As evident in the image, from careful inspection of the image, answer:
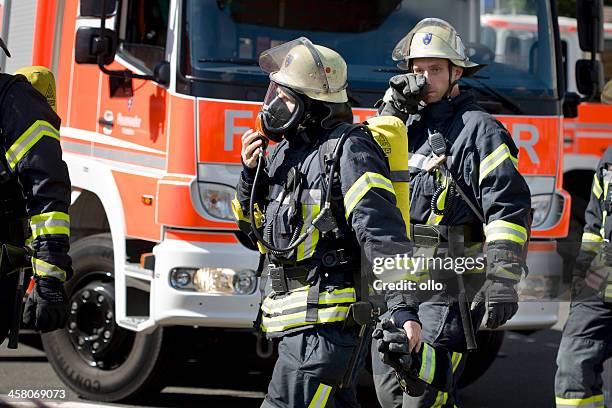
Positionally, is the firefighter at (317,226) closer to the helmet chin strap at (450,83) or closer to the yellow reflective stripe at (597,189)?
the helmet chin strap at (450,83)

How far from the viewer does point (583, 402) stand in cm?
541

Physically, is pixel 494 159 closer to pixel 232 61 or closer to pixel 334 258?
pixel 334 258

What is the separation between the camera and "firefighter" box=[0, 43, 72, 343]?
4.46m

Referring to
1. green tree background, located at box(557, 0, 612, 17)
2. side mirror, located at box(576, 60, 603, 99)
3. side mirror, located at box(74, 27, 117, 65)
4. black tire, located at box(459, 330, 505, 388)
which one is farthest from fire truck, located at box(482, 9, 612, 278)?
green tree background, located at box(557, 0, 612, 17)

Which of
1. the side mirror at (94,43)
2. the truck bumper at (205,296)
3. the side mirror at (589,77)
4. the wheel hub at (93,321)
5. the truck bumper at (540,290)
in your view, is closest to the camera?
the truck bumper at (205,296)

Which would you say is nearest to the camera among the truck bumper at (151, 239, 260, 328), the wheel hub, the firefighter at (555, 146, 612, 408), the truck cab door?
the firefighter at (555, 146, 612, 408)

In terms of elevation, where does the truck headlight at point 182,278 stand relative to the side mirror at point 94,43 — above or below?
below

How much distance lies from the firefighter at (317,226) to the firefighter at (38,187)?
0.74 metres

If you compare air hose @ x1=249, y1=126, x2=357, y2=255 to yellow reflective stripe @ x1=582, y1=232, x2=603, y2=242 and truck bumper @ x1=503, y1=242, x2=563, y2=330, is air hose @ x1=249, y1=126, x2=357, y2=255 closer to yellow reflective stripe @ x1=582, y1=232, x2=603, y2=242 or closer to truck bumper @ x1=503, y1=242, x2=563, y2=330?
yellow reflective stripe @ x1=582, y1=232, x2=603, y2=242

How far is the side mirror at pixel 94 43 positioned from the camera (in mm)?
6180

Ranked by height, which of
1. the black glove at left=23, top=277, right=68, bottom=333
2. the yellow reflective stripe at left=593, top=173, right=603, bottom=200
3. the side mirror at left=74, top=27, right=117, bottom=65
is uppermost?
the side mirror at left=74, top=27, right=117, bottom=65

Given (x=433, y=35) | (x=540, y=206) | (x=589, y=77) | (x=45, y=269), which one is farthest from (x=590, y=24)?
(x=45, y=269)

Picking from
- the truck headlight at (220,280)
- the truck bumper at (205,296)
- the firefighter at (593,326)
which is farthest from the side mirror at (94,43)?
the firefighter at (593,326)

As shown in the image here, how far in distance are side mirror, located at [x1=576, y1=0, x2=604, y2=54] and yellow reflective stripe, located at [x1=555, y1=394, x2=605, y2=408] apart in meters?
2.28
